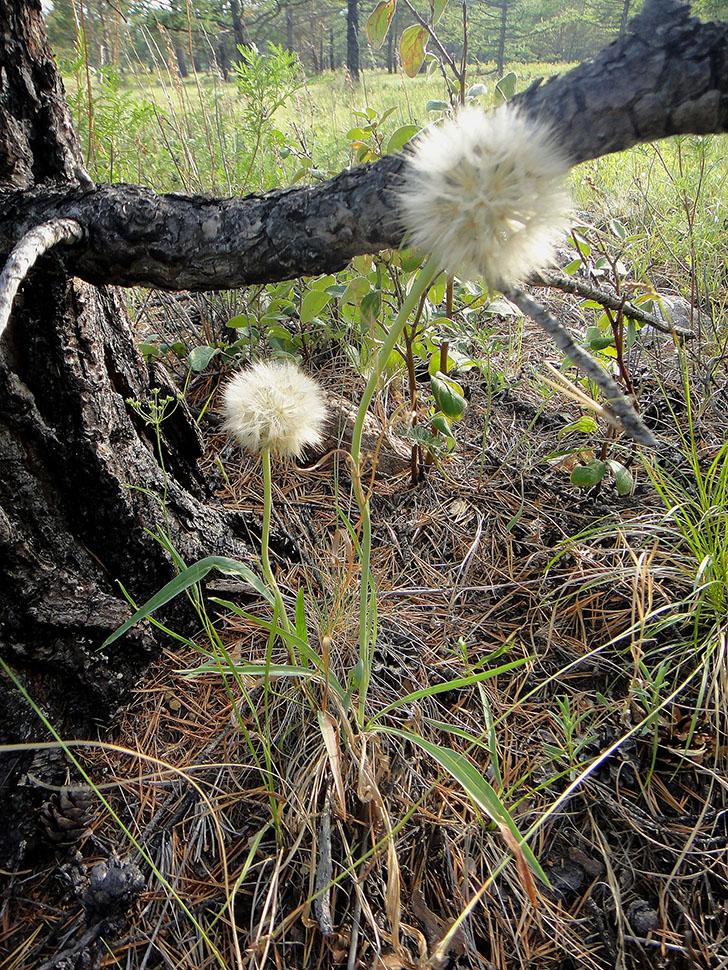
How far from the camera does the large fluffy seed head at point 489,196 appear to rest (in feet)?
2.14

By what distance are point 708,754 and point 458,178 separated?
1.23m

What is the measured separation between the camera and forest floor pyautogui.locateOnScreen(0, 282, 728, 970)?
963 millimetres

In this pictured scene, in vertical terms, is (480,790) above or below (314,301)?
below

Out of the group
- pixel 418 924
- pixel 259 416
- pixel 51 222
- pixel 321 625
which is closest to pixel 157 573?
pixel 321 625

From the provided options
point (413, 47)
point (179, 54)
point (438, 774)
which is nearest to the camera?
point (438, 774)

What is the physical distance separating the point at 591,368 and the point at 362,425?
Result: 1.43 ft

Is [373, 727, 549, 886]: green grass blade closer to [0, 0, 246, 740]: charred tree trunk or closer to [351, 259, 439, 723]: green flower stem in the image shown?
[351, 259, 439, 723]: green flower stem

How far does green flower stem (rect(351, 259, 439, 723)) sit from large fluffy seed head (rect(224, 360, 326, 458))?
16 centimetres

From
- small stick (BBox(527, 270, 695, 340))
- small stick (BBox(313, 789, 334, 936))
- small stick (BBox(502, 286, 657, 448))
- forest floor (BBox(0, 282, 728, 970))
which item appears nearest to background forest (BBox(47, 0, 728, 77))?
small stick (BBox(527, 270, 695, 340))

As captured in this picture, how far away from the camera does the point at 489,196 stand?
26.2 inches

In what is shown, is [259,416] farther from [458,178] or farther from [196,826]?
[196,826]

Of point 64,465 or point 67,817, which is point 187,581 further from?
point 67,817

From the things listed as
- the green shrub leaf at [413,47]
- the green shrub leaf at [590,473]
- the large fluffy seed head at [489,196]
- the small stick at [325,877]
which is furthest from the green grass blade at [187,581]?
the green shrub leaf at [413,47]

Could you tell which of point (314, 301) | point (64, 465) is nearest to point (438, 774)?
point (64, 465)
